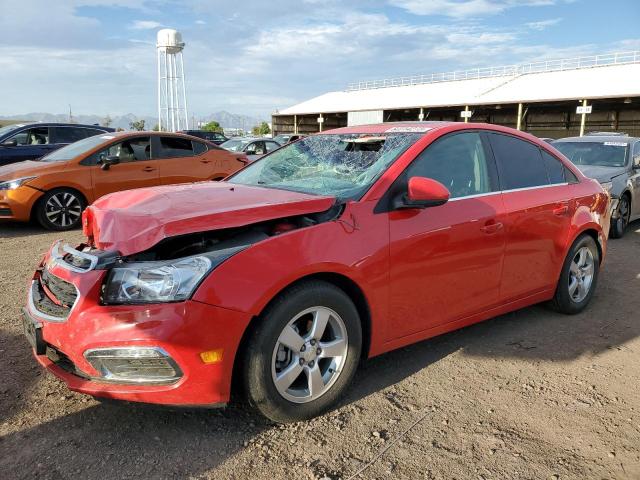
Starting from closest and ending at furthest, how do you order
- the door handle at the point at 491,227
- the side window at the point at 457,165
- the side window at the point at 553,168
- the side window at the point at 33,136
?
the side window at the point at 457,165, the door handle at the point at 491,227, the side window at the point at 553,168, the side window at the point at 33,136

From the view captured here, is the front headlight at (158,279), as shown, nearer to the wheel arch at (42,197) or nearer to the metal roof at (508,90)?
the wheel arch at (42,197)

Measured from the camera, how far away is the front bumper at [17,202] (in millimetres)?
7820

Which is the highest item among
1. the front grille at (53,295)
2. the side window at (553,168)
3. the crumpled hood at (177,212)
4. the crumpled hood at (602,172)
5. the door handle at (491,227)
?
the side window at (553,168)

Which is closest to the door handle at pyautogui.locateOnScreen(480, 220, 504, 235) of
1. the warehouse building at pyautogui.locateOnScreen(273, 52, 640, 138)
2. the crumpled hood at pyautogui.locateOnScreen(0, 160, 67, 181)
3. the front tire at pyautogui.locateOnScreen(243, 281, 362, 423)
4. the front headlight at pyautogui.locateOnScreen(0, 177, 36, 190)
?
the front tire at pyautogui.locateOnScreen(243, 281, 362, 423)

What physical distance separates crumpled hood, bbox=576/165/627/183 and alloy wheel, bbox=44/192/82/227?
313 inches

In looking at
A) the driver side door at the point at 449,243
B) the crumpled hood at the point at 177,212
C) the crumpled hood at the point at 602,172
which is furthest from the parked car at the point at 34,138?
the crumpled hood at the point at 602,172

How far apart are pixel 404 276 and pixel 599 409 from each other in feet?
4.55

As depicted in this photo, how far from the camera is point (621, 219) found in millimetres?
8180

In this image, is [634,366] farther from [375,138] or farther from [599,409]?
[375,138]

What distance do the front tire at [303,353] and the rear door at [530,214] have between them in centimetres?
149

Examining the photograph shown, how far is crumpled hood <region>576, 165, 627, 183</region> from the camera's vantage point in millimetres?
8016

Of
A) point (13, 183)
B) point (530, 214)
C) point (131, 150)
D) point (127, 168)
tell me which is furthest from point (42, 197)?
point (530, 214)

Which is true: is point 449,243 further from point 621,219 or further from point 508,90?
point 508,90

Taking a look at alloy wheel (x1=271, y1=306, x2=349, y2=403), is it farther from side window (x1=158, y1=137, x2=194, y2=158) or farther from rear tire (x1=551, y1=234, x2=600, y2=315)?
side window (x1=158, y1=137, x2=194, y2=158)
